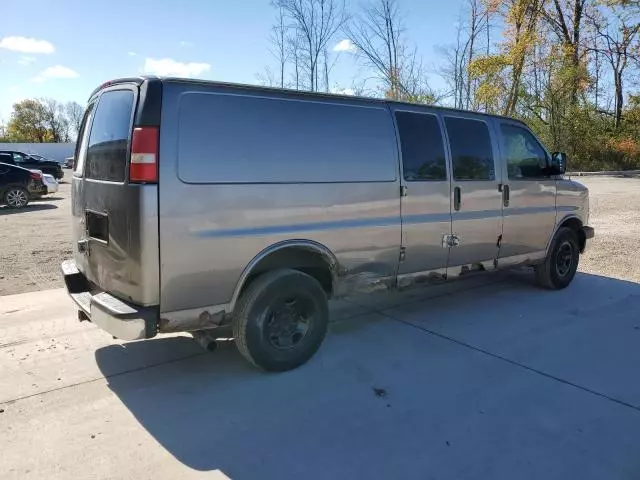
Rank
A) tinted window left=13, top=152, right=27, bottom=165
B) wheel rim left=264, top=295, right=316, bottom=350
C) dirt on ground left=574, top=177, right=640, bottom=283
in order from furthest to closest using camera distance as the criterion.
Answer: tinted window left=13, top=152, right=27, bottom=165 → dirt on ground left=574, top=177, right=640, bottom=283 → wheel rim left=264, top=295, right=316, bottom=350

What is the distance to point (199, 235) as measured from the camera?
3.57m

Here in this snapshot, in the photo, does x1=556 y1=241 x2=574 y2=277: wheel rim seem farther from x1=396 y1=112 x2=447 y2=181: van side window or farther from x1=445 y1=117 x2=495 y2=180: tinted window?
x1=396 y1=112 x2=447 y2=181: van side window

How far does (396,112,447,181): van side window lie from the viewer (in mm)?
4836

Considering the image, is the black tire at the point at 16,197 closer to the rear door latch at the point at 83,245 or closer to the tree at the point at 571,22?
the rear door latch at the point at 83,245

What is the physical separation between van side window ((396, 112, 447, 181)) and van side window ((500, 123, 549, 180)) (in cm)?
119

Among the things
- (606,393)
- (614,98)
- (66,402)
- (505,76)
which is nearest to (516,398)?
(606,393)

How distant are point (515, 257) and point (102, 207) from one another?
457cm

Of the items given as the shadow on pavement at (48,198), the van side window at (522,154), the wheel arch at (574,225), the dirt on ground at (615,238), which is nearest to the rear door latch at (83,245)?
the van side window at (522,154)

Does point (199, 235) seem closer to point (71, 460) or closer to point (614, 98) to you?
point (71, 460)

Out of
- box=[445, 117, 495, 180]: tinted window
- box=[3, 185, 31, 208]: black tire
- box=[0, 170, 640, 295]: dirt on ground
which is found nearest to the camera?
box=[445, 117, 495, 180]: tinted window

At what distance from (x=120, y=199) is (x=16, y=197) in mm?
15365

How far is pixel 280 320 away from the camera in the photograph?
4.10 meters

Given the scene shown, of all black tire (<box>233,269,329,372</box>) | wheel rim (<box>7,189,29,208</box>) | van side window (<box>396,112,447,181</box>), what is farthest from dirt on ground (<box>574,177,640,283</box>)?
wheel rim (<box>7,189,29,208</box>)

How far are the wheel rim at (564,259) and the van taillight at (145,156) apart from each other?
5363 mm
